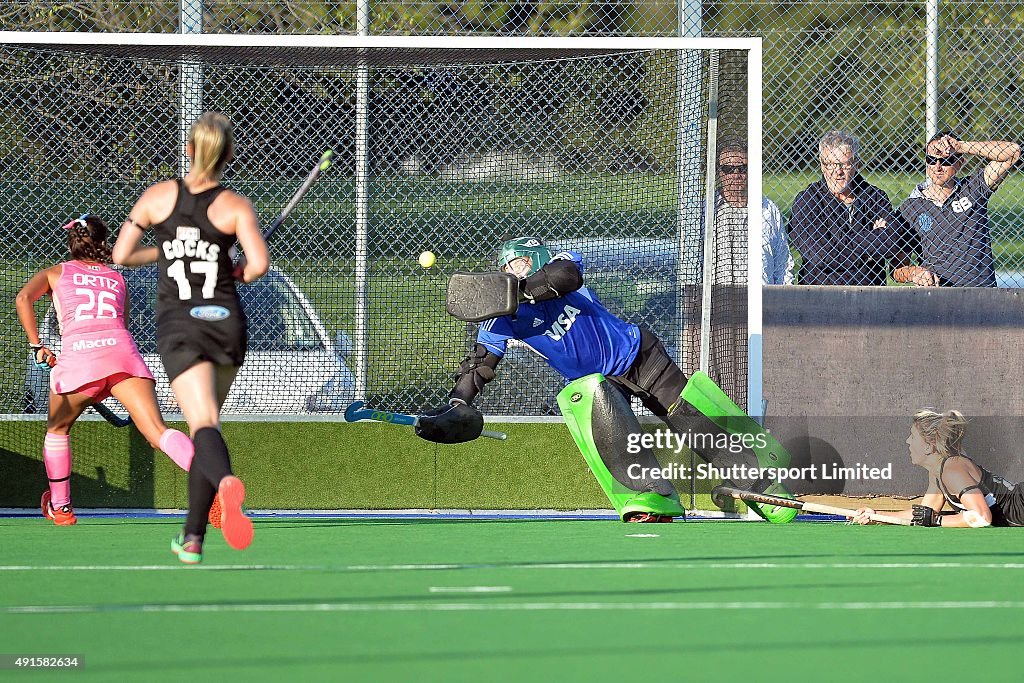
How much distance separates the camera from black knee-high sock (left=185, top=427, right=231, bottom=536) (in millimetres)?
5297

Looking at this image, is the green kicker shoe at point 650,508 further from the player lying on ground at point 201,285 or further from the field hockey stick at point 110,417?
the field hockey stick at point 110,417

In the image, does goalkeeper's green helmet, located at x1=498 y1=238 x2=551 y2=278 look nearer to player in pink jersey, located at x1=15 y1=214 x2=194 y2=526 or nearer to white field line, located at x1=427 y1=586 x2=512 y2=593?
player in pink jersey, located at x1=15 y1=214 x2=194 y2=526

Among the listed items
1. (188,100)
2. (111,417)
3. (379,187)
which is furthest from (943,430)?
(188,100)

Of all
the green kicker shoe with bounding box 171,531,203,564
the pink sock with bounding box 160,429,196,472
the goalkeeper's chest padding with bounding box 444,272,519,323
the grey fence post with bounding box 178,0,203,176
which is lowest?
the green kicker shoe with bounding box 171,531,203,564

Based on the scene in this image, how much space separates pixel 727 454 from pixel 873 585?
3.05 meters

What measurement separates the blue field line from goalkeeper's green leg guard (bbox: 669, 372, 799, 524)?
0.28m

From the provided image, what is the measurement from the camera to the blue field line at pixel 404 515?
830cm

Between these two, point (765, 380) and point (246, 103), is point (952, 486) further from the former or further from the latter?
point (246, 103)

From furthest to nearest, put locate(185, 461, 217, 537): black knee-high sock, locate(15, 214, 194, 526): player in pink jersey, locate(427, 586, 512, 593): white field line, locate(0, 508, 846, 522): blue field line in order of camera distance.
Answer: locate(0, 508, 846, 522): blue field line < locate(15, 214, 194, 526): player in pink jersey < locate(185, 461, 217, 537): black knee-high sock < locate(427, 586, 512, 593): white field line

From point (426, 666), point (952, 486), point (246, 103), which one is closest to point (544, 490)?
point (952, 486)

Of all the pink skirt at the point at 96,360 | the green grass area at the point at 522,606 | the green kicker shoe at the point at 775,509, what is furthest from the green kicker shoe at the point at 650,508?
the pink skirt at the point at 96,360

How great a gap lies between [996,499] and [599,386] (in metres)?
2.04

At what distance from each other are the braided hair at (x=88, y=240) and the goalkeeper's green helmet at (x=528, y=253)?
6.88 ft

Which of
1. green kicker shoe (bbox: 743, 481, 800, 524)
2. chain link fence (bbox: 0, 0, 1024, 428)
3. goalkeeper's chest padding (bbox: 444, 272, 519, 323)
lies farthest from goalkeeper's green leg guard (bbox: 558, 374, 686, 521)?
chain link fence (bbox: 0, 0, 1024, 428)
